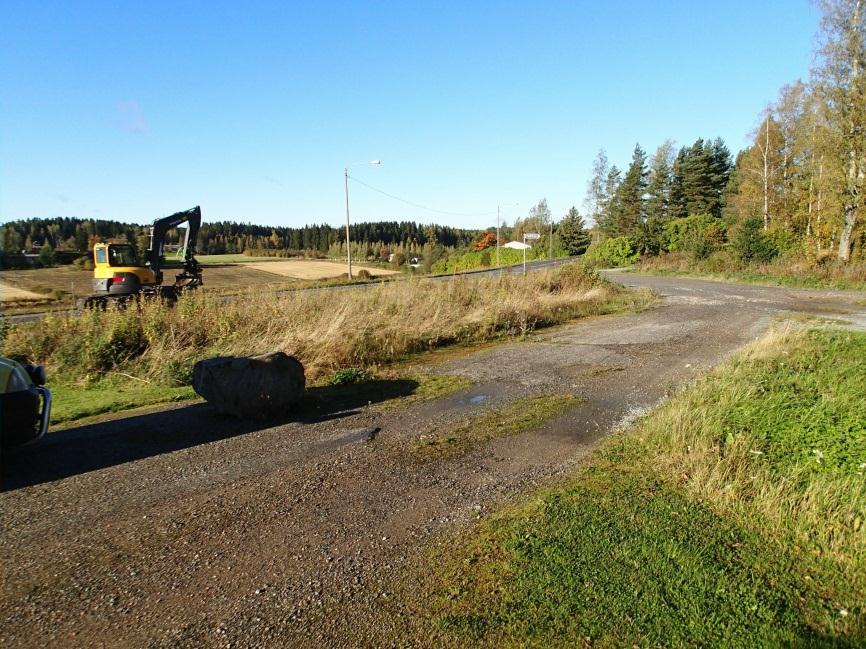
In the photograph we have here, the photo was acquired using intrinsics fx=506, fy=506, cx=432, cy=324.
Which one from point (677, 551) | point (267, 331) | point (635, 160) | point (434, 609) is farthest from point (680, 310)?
point (635, 160)

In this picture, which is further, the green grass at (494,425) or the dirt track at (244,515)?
the green grass at (494,425)

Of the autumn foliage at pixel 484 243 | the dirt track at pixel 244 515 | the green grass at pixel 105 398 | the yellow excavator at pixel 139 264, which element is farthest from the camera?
the autumn foliage at pixel 484 243

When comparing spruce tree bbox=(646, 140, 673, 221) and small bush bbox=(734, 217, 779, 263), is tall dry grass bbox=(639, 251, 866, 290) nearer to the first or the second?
small bush bbox=(734, 217, 779, 263)

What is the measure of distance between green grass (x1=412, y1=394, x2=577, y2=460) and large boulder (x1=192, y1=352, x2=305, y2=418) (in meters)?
2.06

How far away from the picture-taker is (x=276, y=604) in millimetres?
2934

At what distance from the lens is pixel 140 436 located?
588 centimetres

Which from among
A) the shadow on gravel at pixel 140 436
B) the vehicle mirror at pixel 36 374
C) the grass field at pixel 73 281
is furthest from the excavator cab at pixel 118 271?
the vehicle mirror at pixel 36 374

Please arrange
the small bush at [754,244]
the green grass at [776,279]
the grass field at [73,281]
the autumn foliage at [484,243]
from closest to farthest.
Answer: the green grass at [776,279] → the grass field at [73,281] → the small bush at [754,244] → the autumn foliage at [484,243]

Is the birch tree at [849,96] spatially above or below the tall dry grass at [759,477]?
above

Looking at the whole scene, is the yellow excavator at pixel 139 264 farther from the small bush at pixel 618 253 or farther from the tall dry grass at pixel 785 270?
the small bush at pixel 618 253

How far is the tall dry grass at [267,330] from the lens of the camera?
903cm

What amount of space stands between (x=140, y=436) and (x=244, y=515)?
2717 millimetres

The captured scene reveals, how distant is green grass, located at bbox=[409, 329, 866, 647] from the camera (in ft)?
8.87

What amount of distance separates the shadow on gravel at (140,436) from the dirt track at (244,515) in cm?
3
